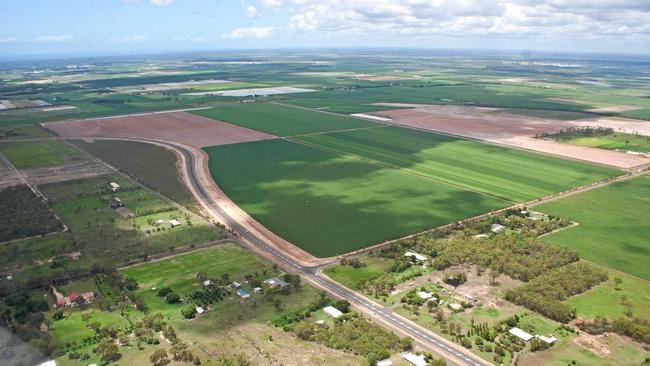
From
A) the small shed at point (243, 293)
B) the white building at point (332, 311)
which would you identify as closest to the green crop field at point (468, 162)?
the white building at point (332, 311)

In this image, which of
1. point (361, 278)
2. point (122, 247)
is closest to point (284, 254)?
point (361, 278)

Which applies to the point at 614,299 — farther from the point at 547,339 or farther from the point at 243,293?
the point at 243,293

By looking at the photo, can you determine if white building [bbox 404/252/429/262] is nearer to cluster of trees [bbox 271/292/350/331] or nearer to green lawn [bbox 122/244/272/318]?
cluster of trees [bbox 271/292/350/331]

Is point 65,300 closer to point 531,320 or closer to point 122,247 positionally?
point 122,247

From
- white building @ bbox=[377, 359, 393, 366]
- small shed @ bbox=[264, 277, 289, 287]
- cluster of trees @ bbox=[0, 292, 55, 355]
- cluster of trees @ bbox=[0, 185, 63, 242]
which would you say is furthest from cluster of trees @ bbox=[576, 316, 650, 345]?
cluster of trees @ bbox=[0, 185, 63, 242]

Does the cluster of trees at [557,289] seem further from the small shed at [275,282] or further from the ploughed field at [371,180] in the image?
the small shed at [275,282]

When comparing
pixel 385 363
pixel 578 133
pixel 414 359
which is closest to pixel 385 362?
pixel 385 363
